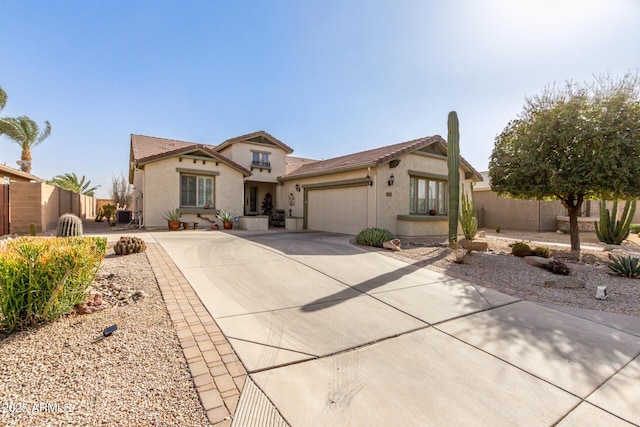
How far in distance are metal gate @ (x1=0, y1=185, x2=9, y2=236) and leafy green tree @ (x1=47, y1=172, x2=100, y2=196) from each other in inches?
642

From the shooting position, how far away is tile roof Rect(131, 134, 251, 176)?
1440 centimetres

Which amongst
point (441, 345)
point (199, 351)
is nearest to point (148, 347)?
point (199, 351)

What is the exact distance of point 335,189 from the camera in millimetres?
15070

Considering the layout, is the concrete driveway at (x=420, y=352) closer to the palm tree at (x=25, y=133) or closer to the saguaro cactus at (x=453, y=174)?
the saguaro cactus at (x=453, y=174)

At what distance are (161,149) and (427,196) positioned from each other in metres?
16.7

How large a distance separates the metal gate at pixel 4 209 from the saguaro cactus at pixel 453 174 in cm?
1726

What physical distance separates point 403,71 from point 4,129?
2512 centimetres

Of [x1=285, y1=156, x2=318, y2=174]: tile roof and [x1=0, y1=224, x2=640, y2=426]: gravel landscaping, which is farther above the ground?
[x1=285, y1=156, x2=318, y2=174]: tile roof

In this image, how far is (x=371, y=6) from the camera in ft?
30.7

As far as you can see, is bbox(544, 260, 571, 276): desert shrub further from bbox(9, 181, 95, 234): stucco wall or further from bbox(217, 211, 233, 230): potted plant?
bbox(9, 181, 95, 234): stucco wall

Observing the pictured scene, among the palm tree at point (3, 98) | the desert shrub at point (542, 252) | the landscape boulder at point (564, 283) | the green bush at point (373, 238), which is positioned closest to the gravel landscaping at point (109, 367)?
the landscape boulder at point (564, 283)

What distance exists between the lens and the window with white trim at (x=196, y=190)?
15227 millimetres

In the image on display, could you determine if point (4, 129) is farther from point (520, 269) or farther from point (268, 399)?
point (520, 269)

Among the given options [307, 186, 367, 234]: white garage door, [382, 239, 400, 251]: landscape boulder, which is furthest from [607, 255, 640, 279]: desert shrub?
[307, 186, 367, 234]: white garage door
